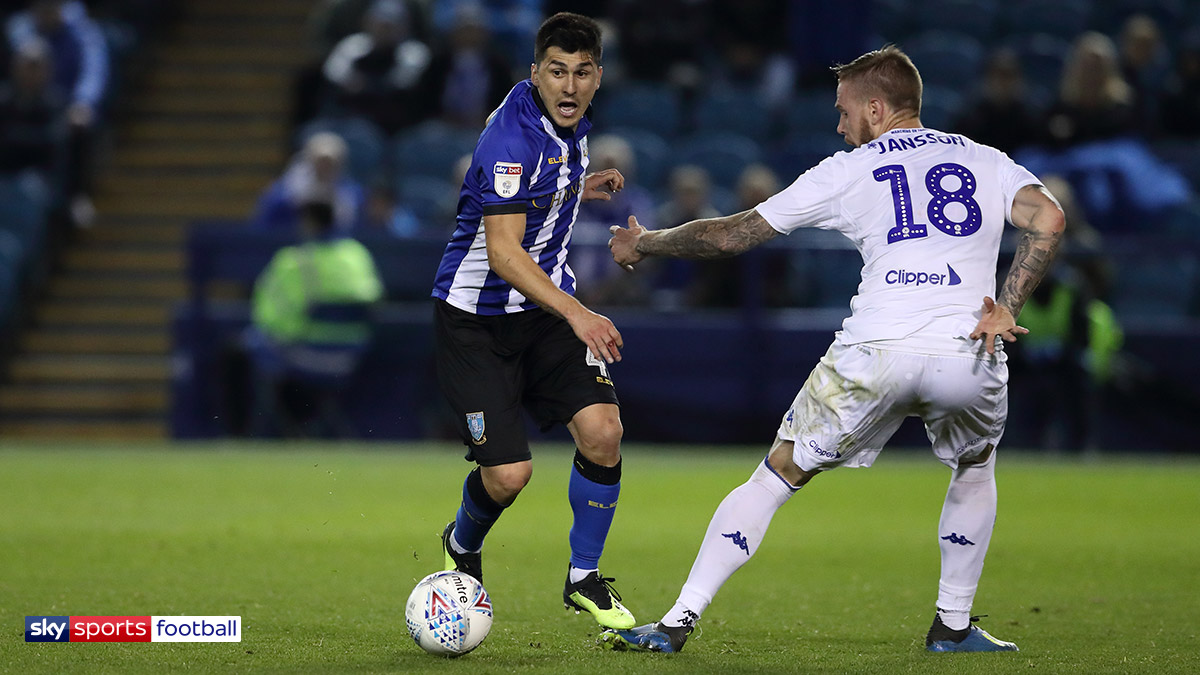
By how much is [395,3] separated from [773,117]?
4185 mm

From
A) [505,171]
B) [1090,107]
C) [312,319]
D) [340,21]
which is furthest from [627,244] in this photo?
[340,21]

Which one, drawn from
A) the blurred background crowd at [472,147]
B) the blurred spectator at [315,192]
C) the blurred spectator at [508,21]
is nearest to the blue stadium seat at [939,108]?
the blurred background crowd at [472,147]

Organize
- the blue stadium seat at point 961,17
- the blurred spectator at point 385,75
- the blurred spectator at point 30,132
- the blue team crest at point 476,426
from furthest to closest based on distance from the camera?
the blue stadium seat at point 961,17
the blurred spectator at point 385,75
the blurred spectator at point 30,132
the blue team crest at point 476,426

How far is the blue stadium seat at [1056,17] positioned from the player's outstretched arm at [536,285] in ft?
37.8

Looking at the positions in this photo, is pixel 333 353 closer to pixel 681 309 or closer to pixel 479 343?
pixel 681 309

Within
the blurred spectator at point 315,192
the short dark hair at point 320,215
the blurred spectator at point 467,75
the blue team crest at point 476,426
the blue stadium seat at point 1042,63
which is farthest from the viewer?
the blue stadium seat at point 1042,63

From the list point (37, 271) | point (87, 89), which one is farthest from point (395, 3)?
point (37, 271)

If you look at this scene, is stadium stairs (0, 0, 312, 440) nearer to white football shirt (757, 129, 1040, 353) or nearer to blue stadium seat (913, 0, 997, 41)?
blue stadium seat (913, 0, 997, 41)

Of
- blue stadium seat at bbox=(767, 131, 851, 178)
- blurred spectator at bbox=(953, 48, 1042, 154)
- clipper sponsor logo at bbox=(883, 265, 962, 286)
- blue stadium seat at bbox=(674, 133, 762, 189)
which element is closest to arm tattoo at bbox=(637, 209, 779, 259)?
clipper sponsor logo at bbox=(883, 265, 962, 286)

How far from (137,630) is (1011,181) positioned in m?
3.27

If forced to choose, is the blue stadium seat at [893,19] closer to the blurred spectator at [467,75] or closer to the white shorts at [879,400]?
the blurred spectator at [467,75]

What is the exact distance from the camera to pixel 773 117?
14.9 meters

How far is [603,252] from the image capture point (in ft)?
41.8

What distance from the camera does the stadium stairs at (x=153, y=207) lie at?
47.4ft
